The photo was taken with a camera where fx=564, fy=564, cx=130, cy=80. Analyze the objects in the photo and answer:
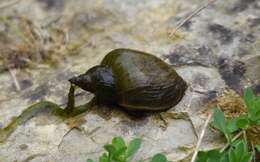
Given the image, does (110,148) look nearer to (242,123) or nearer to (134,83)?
(134,83)

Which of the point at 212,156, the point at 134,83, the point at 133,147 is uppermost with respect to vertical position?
the point at 134,83

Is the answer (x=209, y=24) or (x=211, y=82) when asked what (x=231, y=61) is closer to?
(x=211, y=82)

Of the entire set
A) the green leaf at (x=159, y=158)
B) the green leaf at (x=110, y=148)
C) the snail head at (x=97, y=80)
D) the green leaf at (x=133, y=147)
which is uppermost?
the snail head at (x=97, y=80)

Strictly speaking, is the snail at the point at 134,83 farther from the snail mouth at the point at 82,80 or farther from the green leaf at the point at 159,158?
the green leaf at the point at 159,158

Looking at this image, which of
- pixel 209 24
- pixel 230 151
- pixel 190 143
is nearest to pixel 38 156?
pixel 190 143

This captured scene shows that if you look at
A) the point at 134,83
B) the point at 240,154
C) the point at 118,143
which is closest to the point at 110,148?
the point at 118,143

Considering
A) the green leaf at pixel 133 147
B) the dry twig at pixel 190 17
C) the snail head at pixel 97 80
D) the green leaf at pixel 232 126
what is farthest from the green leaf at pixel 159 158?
the dry twig at pixel 190 17
